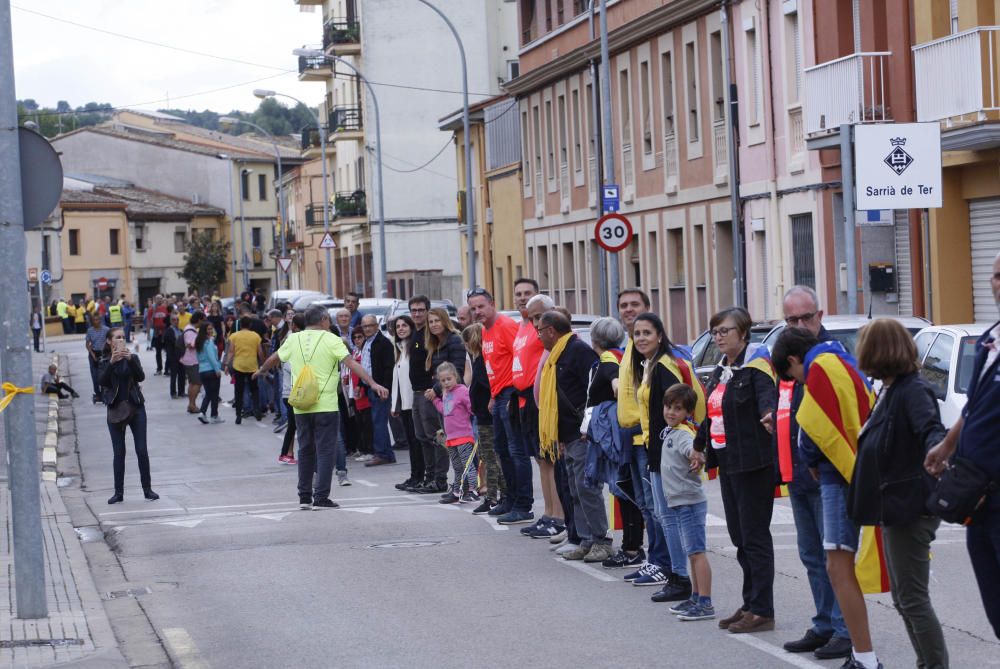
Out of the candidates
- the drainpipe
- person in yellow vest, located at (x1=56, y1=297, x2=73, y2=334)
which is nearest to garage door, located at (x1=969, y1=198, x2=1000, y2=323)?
the drainpipe

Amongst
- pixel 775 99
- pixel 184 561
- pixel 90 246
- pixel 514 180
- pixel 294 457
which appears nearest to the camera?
pixel 184 561

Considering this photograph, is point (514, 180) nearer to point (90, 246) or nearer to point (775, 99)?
point (775, 99)

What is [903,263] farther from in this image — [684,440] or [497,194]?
[497,194]

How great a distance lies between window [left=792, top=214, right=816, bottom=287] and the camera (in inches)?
1162

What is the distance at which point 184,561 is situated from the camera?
510 inches

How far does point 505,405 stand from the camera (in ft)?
45.5

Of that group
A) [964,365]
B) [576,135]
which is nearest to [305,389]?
[964,365]

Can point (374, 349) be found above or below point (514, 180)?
below

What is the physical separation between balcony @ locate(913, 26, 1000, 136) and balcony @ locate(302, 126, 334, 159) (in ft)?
185

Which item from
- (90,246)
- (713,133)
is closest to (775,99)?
(713,133)

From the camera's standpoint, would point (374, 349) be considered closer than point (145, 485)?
No

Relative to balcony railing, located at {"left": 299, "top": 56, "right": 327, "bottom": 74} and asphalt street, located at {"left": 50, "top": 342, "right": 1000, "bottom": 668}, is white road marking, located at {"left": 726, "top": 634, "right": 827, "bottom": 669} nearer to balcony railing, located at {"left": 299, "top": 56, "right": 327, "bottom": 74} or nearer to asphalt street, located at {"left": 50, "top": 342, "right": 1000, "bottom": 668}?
asphalt street, located at {"left": 50, "top": 342, "right": 1000, "bottom": 668}

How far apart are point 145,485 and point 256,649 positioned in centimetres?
→ 873

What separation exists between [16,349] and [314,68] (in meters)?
64.5
